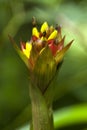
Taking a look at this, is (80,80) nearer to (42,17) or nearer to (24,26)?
(42,17)

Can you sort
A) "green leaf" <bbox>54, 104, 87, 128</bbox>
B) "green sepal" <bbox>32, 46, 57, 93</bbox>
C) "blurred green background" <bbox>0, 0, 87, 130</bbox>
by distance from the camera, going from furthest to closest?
"blurred green background" <bbox>0, 0, 87, 130</bbox>
"green leaf" <bbox>54, 104, 87, 128</bbox>
"green sepal" <bbox>32, 46, 57, 93</bbox>

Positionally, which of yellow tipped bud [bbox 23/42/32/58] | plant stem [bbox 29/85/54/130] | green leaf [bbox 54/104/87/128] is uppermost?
green leaf [bbox 54/104/87/128]

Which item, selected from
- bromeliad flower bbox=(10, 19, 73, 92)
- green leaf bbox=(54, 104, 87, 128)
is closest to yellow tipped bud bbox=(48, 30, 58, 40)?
bromeliad flower bbox=(10, 19, 73, 92)

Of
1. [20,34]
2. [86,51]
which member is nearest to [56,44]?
[86,51]

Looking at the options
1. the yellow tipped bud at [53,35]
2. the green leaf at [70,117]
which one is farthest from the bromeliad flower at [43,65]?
the green leaf at [70,117]

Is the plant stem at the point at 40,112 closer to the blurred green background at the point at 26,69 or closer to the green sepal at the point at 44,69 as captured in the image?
the green sepal at the point at 44,69

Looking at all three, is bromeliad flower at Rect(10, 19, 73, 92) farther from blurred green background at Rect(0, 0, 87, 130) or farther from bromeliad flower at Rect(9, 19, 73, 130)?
blurred green background at Rect(0, 0, 87, 130)

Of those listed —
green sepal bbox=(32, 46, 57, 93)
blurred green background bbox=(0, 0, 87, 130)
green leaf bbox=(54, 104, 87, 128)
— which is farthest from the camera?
blurred green background bbox=(0, 0, 87, 130)
